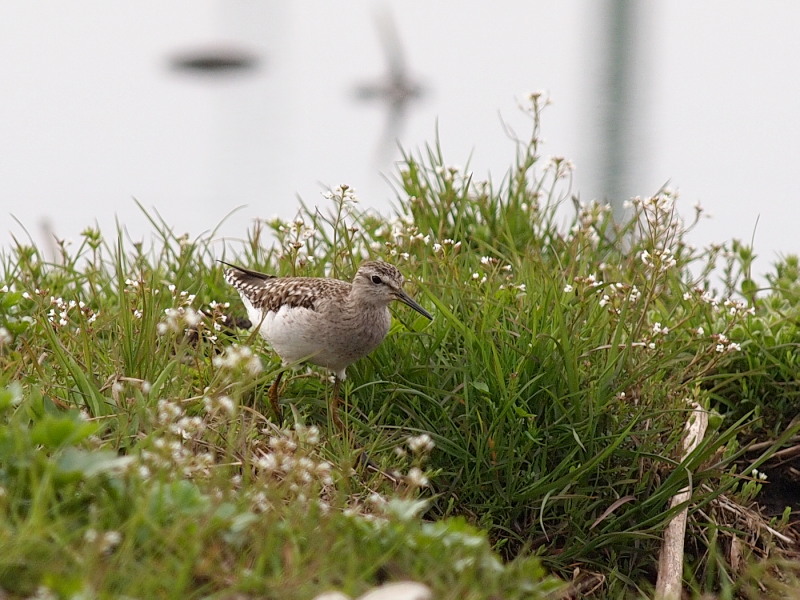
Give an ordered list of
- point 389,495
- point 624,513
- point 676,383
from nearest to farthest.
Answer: point 389,495 → point 624,513 → point 676,383

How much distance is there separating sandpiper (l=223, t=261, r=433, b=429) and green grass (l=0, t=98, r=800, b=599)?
0.15m

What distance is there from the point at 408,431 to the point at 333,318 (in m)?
0.63

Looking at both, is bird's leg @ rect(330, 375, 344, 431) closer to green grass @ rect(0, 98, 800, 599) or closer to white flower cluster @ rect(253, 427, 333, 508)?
green grass @ rect(0, 98, 800, 599)

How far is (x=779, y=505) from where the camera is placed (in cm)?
548

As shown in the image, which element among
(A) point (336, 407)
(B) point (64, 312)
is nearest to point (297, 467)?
(A) point (336, 407)

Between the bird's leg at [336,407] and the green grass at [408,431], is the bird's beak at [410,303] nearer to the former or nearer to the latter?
the green grass at [408,431]

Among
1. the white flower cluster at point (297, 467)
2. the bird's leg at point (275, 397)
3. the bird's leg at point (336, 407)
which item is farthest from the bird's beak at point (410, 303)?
the white flower cluster at point (297, 467)

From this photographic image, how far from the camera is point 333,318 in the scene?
486 cm

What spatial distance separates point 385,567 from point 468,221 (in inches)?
141

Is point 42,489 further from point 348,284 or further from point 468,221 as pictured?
point 468,221

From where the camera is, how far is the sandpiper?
4816mm

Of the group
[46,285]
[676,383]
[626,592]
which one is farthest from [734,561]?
[46,285]

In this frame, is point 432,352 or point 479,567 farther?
point 432,352

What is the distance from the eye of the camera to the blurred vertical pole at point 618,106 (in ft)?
24.6
